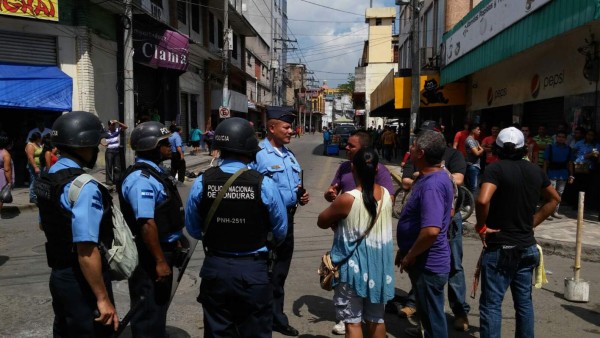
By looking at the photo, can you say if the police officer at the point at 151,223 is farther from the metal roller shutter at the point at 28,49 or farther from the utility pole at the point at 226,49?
the utility pole at the point at 226,49

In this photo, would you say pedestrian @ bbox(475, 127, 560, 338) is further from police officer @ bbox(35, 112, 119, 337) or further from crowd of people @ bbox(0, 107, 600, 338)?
police officer @ bbox(35, 112, 119, 337)

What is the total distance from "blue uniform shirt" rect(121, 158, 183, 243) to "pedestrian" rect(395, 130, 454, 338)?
1.65 metres

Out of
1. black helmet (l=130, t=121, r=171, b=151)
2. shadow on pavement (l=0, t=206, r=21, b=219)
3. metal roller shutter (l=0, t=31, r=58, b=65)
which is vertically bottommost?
shadow on pavement (l=0, t=206, r=21, b=219)

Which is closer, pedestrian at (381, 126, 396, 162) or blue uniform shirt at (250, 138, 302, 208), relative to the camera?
blue uniform shirt at (250, 138, 302, 208)

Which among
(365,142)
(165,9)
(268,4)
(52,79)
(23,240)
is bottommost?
(23,240)

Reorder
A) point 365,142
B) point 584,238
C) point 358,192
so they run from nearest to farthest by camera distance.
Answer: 1. point 358,192
2. point 365,142
3. point 584,238

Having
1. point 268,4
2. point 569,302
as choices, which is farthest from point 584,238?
point 268,4

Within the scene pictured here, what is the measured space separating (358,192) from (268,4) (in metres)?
52.7

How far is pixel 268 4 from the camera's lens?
52438 mm

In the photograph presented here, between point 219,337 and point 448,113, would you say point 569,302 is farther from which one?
point 448,113

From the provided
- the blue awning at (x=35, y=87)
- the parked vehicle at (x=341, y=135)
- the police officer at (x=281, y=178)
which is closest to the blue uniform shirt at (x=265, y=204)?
the police officer at (x=281, y=178)

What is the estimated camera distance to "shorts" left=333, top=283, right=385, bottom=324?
10.5 ft

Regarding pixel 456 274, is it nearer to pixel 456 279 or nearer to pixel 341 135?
pixel 456 279

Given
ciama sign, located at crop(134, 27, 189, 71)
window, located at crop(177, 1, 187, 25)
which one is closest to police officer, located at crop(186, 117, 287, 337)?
ciama sign, located at crop(134, 27, 189, 71)
